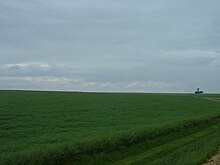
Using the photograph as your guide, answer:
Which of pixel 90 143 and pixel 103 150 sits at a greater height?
pixel 90 143

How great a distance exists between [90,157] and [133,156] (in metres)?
2.53

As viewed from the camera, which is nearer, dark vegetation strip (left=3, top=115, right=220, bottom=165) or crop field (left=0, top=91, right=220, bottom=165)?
dark vegetation strip (left=3, top=115, right=220, bottom=165)

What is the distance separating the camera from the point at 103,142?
68.0 feet

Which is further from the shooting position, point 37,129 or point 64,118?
point 64,118

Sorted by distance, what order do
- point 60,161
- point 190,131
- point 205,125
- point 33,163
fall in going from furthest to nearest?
point 205,125 → point 190,131 → point 60,161 → point 33,163

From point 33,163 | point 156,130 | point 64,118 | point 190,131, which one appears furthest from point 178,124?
point 33,163

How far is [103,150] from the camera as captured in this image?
20344 millimetres

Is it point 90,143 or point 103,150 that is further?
point 103,150

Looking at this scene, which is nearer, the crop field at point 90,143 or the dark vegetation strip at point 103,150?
the dark vegetation strip at point 103,150

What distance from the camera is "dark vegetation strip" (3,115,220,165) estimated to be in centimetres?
1652

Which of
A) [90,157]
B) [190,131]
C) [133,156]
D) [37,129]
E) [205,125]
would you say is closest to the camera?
[90,157]

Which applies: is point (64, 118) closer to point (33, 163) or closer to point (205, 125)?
point (205, 125)

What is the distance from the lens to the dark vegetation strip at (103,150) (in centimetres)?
1652

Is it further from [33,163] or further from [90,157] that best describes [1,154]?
[90,157]
